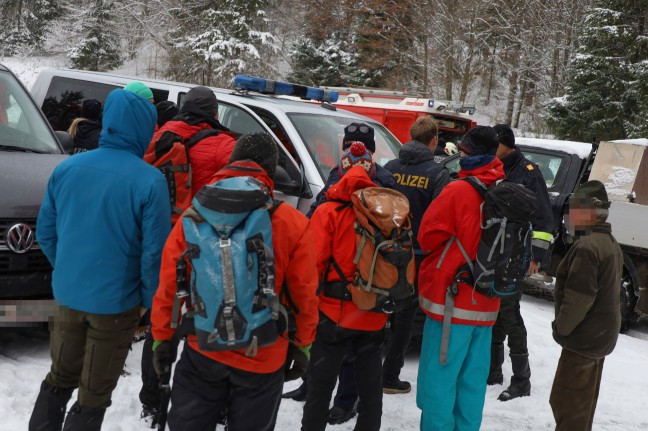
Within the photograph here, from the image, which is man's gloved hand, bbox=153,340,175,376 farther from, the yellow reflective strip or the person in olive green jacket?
the yellow reflective strip

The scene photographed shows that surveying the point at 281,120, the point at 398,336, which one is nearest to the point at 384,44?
the point at 281,120

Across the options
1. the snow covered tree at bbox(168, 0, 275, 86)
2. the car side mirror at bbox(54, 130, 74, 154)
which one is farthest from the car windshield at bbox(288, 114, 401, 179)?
the snow covered tree at bbox(168, 0, 275, 86)

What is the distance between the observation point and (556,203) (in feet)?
22.2

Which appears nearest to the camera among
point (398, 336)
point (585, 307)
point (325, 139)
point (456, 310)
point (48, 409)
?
point (48, 409)

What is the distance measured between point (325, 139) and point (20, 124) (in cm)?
266

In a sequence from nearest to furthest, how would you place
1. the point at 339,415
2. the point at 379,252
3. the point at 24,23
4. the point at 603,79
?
the point at 379,252 < the point at 339,415 < the point at 603,79 < the point at 24,23

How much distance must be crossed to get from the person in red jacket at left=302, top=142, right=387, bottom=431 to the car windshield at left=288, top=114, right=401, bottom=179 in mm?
1883

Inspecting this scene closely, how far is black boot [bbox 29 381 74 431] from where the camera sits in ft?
9.62

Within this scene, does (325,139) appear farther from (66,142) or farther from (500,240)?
(500,240)

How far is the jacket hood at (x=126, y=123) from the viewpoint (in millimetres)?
2881

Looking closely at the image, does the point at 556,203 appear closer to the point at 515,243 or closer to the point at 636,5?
the point at 515,243

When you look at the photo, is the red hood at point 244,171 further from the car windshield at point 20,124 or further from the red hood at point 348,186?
the car windshield at point 20,124

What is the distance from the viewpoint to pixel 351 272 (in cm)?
327

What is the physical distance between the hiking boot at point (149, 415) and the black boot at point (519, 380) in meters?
2.64
